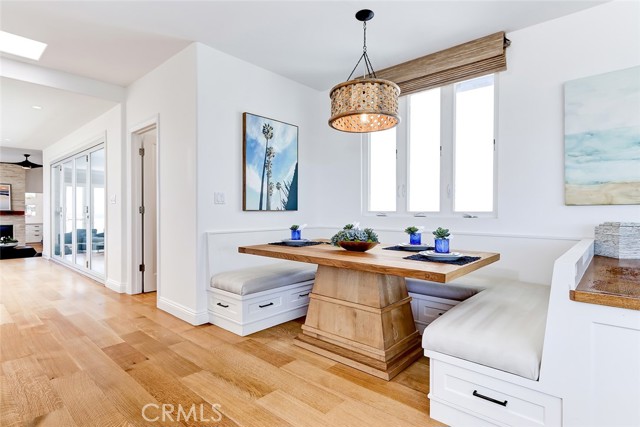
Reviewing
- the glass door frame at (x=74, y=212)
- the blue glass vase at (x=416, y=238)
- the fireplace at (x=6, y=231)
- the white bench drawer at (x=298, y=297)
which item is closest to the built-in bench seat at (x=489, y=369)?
the blue glass vase at (x=416, y=238)

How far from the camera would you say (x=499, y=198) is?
→ 9.40ft

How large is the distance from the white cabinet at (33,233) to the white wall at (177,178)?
835cm

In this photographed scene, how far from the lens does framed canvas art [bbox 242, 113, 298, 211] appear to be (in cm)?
333

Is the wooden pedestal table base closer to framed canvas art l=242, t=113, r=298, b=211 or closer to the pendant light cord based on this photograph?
framed canvas art l=242, t=113, r=298, b=211

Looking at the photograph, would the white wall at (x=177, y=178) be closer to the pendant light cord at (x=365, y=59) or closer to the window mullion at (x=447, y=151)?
the pendant light cord at (x=365, y=59)

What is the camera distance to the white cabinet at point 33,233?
29.5 ft

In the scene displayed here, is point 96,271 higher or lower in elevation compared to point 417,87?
lower

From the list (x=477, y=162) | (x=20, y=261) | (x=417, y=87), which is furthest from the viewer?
(x=20, y=261)

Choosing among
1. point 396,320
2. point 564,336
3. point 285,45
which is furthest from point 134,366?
point 285,45

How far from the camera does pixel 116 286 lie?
162 inches

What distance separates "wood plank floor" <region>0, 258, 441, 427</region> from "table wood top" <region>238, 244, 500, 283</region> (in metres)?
0.70

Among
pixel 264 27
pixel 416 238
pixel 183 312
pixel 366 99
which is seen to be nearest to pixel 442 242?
pixel 416 238

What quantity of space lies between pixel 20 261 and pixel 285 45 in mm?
7291

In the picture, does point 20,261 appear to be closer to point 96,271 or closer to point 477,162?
point 96,271
